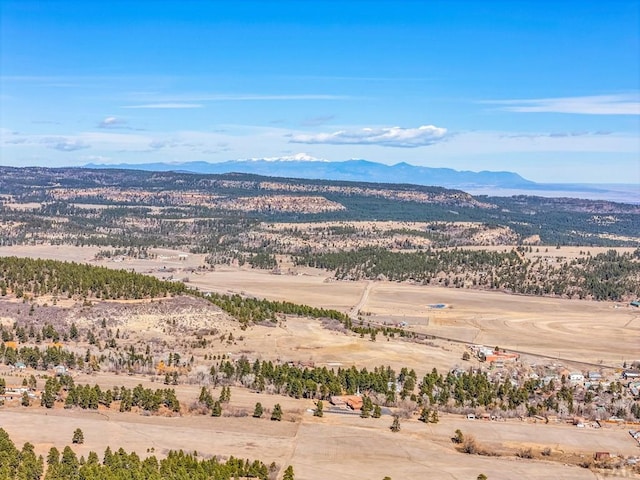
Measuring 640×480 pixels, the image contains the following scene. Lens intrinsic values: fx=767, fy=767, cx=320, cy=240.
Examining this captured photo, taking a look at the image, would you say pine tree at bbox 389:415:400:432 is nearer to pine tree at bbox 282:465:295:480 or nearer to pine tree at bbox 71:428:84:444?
pine tree at bbox 282:465:295:480

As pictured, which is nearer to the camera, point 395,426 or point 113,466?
point 113,466

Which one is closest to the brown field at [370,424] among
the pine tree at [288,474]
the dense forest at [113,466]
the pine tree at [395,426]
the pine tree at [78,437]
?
the pine tree at [78,437]

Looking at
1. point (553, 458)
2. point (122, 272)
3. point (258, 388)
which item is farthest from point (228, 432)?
point (122, 272)

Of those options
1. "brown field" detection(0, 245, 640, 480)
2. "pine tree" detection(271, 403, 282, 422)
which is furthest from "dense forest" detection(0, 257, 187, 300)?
"pine tree" detection(271, 403, 282, 422)

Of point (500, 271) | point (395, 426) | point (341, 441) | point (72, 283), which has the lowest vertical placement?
point (341, 441)

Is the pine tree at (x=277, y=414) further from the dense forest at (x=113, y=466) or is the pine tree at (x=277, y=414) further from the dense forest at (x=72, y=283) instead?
the dense forest at (x=72, y=283)

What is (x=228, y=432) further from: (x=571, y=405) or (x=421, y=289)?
(x=421, y=289)

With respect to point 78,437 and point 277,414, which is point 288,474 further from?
point 78,437

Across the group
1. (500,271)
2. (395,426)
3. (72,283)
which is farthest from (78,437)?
(500,271)

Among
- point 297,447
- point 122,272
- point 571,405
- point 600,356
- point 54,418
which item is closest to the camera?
point 297,447
